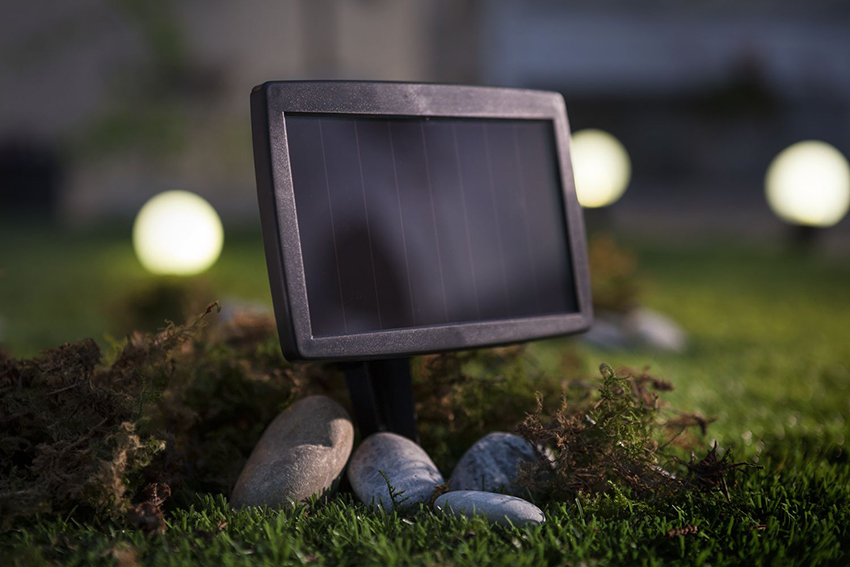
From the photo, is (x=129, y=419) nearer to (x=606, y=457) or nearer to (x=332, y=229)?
(x=332, y=229)

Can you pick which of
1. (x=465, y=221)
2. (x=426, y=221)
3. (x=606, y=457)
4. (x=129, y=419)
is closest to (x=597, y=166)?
(x=465, y=221)

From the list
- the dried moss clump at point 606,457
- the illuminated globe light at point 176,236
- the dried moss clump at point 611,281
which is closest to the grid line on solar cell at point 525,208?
the dried moss clump at point 606,457

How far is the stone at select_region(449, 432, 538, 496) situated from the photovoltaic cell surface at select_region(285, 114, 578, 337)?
1.30 ft

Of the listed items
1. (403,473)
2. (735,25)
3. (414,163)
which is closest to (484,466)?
(403,473)

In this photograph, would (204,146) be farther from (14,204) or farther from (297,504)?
(297,504)

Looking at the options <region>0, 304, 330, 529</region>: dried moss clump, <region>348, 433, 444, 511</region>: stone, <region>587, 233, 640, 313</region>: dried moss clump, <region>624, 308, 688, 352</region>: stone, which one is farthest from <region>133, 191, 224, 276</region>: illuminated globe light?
<region>348, 433, 444, 511</region>: stone

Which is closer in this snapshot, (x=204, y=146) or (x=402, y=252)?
(x=402, y=252)

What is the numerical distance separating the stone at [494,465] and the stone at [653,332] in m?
3.11

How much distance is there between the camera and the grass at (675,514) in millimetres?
2043

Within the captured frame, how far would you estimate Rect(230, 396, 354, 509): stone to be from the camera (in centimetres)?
234

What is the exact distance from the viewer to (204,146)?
1507 centimetres

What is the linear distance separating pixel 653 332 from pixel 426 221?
3.47 meters

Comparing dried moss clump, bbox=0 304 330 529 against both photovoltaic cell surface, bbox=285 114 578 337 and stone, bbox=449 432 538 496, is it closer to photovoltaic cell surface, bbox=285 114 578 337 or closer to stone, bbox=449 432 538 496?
photovoltaic cell surface, bbox=285 114 578 337

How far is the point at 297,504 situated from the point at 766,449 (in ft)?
6.12
